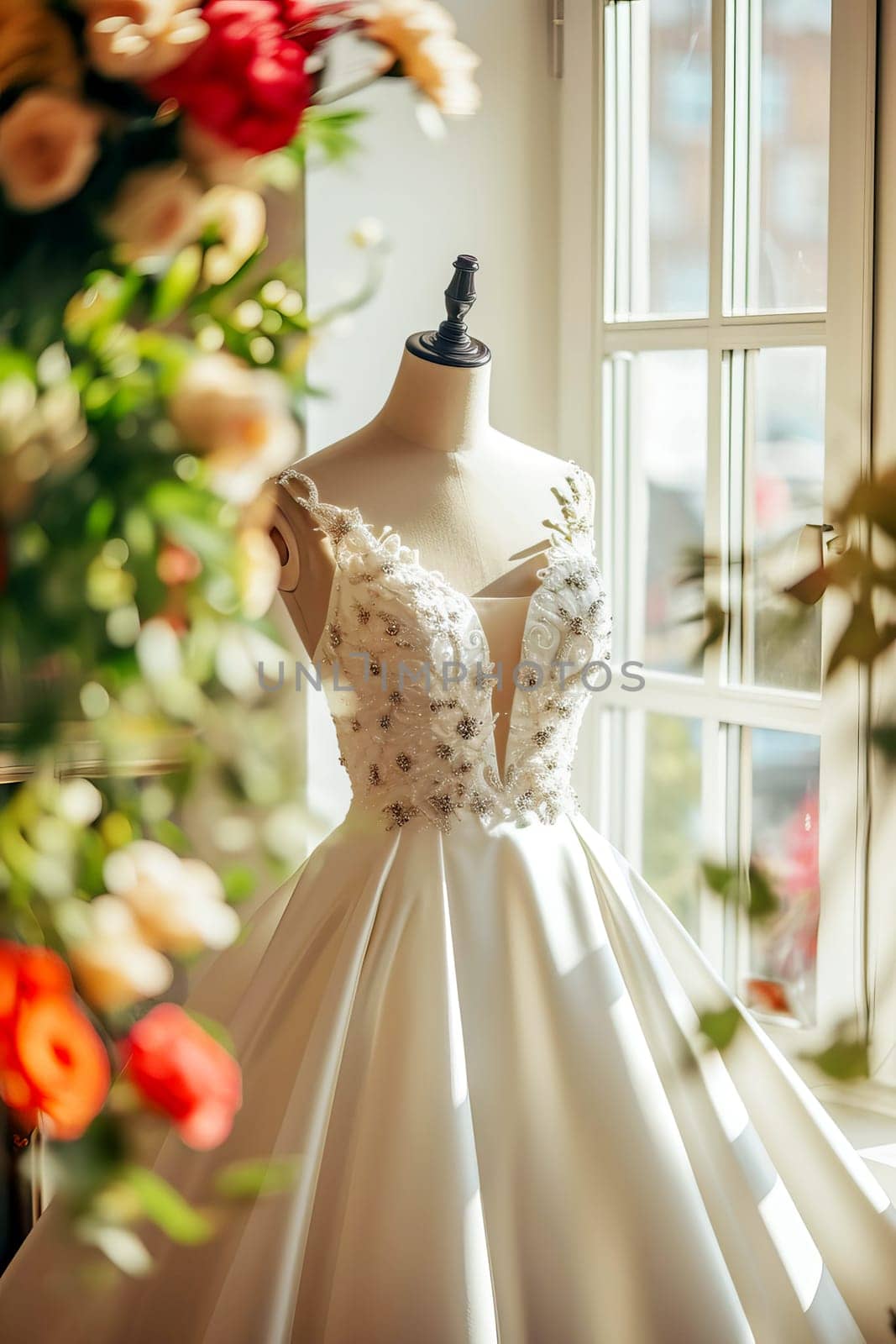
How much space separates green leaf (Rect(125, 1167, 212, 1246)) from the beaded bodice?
119 centimetres

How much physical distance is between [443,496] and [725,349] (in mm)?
742

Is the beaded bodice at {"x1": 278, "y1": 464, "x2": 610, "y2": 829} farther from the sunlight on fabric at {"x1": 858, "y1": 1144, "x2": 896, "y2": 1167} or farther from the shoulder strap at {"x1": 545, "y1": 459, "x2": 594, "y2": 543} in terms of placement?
the sunlight on fabric at {"x1": 858, "y1": 1144, "x2": 896, "y2": 1167}

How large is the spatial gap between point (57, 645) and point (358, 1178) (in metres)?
1.10

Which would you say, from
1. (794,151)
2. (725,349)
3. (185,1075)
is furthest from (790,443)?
(185,1075)

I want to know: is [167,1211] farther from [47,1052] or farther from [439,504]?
[439,504]

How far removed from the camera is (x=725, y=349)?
2.03 m

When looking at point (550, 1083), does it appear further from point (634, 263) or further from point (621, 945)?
point (634, 263)

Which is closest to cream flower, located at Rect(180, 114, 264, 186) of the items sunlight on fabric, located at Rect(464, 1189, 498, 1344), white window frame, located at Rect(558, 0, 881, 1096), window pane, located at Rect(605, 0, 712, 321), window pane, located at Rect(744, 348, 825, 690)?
sunlight on fabric, located at Rect(464, 1189, 498, 1344)

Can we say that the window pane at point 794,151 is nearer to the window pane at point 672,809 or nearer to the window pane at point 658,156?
the window pane at point 658,156

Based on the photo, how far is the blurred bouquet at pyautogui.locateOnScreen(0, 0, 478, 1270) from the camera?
20cm

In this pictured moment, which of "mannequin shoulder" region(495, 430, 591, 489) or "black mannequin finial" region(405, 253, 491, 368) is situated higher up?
"black mannequin finial" region(405, 253, 491, 368)

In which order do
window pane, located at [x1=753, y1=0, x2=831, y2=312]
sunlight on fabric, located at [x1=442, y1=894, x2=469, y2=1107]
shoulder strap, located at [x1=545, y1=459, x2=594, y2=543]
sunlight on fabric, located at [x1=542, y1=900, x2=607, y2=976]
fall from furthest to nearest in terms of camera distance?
window pane, located at [x1=753, y1=0, x2=831, y2=312], shoulder strap, located at [x1=545, y1=459, x2=594, y2=543], sunlight on fabric, located at [x1=542, y1=900, x2=607, y2=976], sunlight on fabric, located at [x1=442, y1=894, x2=469, y2=1107]

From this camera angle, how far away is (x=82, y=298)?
0.79 feet

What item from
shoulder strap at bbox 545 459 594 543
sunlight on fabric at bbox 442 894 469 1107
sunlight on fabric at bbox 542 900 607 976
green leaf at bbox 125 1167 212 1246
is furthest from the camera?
shoulder strap at bbox 545 459 594 543
